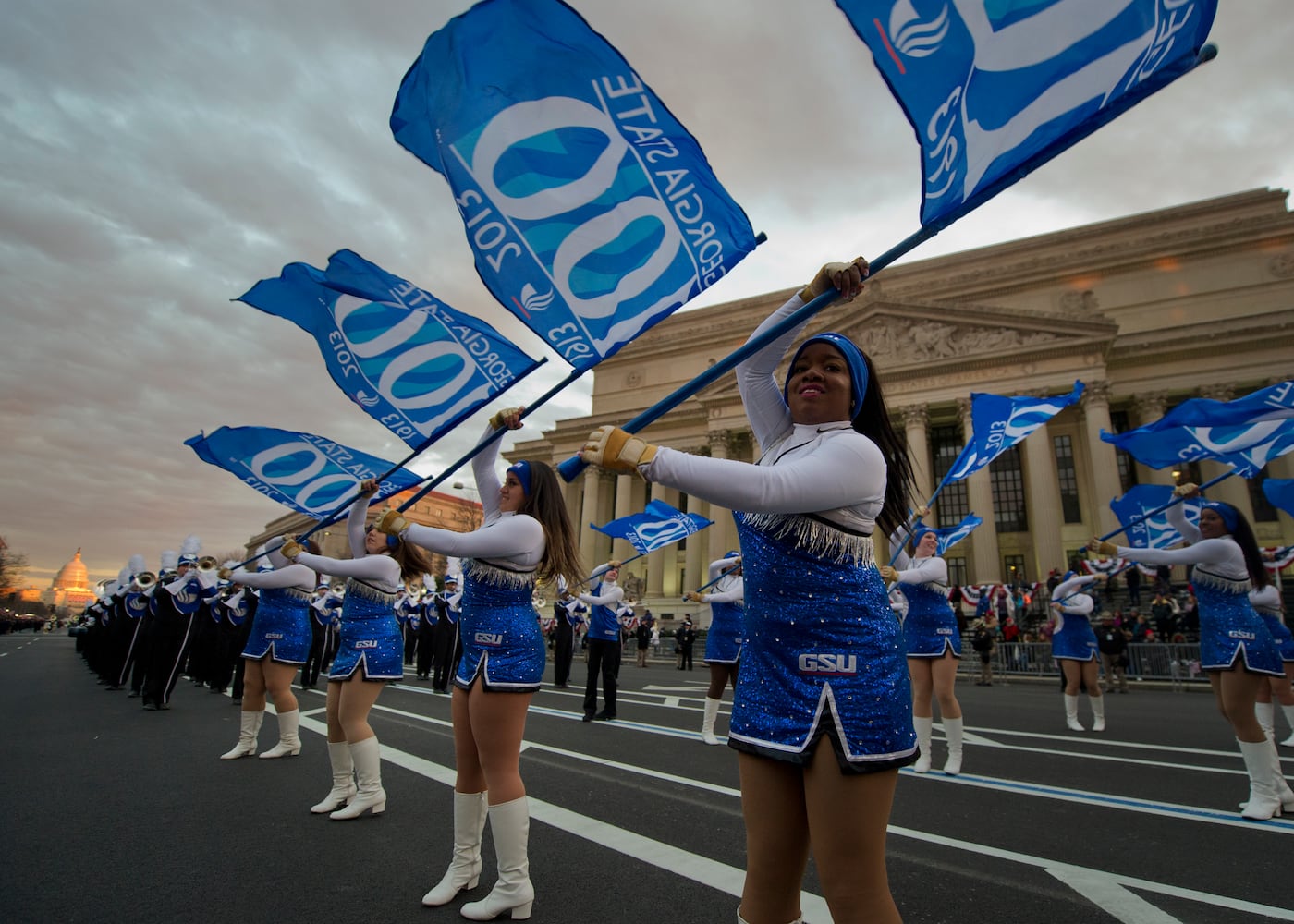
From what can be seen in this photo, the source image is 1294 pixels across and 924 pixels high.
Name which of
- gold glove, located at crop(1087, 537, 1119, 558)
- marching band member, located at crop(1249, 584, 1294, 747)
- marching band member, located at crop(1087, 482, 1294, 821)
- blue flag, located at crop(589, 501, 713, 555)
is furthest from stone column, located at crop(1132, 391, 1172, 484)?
gold glove, located at crop(1087, 537, 1119, 558)

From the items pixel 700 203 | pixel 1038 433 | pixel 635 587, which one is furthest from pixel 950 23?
pixel 635 587

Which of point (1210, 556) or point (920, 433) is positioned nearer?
point (1210, 556)

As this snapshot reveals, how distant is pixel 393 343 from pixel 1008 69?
467cm

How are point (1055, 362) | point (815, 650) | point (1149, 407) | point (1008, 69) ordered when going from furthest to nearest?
1. point (1055, 362)
2. point (1149, 407)
3. point (1008, 69)
4. point (815, 650)

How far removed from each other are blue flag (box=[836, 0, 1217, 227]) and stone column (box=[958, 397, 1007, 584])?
114 feet

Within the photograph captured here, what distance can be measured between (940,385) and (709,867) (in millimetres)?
38986

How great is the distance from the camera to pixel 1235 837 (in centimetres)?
459

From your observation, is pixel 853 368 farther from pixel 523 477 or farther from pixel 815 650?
pixel 523 477

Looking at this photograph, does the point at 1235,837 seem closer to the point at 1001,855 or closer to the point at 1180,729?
the point at 1001,855

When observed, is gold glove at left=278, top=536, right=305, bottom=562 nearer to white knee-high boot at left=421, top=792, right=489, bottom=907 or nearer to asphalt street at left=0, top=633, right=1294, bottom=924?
asphalt street at left=0, top=633, right=1294, bottom=924

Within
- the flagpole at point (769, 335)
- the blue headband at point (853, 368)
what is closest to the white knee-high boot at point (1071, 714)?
Answer: the blue headband at point (853, 368)

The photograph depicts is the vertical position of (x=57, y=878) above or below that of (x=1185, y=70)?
below

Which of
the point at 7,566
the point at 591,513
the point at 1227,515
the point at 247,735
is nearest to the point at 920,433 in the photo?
the point at 591,513

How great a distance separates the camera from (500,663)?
3594 mm
